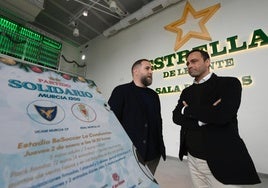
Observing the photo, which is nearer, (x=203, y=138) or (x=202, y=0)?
(x=203, y=138)

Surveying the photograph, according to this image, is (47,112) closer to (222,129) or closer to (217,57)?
(222,129)

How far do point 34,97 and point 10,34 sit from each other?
4671 mm

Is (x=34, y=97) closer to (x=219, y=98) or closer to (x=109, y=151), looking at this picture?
(x=109, y=151)

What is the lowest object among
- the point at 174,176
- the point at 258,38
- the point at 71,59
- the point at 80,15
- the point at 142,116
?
the point at 174,176

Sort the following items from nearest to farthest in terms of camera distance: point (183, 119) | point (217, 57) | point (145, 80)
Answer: point (183, 119) < point (145, 80) < point (217, 57)

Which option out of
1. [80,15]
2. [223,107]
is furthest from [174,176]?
[80,15]

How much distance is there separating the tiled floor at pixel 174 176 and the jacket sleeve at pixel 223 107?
1390mm

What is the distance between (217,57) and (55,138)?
3.18 metres

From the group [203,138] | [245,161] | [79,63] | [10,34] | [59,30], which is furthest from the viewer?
[79,63]

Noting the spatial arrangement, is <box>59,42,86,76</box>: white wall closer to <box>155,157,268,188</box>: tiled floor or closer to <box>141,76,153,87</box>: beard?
<box>155,157,268,188</box>: tiled floor

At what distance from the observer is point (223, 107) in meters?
1.05

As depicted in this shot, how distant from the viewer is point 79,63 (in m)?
6.24

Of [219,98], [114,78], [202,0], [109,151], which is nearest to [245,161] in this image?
[219,98]

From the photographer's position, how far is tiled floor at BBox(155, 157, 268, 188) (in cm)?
203
